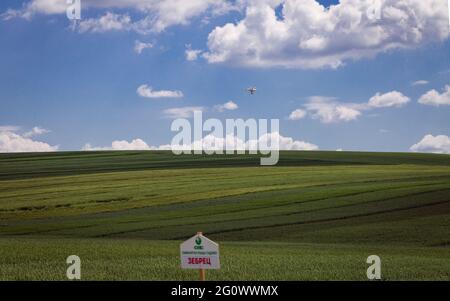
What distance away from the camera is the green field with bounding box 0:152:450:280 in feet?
63.8

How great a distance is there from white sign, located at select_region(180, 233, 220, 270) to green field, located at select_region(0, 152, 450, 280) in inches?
168

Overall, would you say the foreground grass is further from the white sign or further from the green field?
the white sign

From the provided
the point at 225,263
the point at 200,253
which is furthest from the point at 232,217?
the point at 200,253

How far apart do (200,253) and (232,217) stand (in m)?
26.3

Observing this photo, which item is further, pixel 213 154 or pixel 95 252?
pixel 213 154

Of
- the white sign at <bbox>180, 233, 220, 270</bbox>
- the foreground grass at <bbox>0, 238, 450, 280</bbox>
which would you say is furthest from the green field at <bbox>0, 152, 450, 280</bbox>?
the white sign at <bbox>180, 233, 220, 270</bbox>

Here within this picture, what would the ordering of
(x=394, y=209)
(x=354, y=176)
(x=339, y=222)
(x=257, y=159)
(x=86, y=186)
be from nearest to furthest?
(x=339, y=222), (x=394, y=209), (x=86, y=186), (x=354, y=176), (x=257, y=159)

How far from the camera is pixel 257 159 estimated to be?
7800 cm

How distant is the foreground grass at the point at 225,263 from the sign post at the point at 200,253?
416 cm

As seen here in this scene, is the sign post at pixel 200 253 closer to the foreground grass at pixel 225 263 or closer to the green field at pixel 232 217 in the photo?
the foreground grass at pixel 225 263

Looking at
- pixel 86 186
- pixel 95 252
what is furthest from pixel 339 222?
pixel 86 186

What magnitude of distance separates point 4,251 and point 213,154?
6282 centimetres

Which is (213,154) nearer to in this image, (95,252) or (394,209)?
(394,209)

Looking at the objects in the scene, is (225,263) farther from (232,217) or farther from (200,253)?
(232,217)
